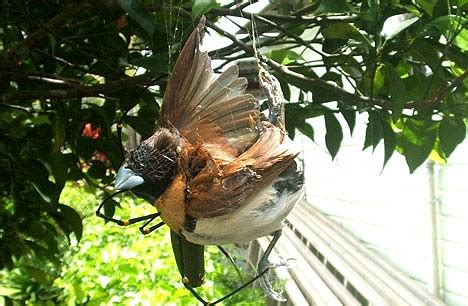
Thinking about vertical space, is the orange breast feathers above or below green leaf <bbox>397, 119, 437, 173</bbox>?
above

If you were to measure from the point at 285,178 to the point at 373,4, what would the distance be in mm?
186

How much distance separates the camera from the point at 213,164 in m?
0.30

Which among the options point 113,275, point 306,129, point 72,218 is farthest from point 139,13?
point 113,275

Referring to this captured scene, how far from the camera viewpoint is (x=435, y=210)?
0.94 m

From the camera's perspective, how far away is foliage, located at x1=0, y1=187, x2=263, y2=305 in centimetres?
121

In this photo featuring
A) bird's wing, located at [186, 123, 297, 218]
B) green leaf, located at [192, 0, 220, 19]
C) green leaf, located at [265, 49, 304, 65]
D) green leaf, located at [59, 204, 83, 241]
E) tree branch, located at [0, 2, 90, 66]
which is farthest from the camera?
green leaf, located at [59, 204, 83, 241]

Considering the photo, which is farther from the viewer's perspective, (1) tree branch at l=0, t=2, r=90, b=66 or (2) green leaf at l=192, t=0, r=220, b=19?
(1) tree branch at l=0, t=2, r=90, b=66

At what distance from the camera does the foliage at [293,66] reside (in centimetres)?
45

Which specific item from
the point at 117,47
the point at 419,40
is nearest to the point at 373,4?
the point at 419,40

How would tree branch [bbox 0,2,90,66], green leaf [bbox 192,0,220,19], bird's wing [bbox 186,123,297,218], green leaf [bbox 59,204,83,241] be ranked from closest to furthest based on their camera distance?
bird's wing [bbox 186,123,297,218]
green leaf [bbox 192,0,220,19]
tree branch [bbox 0,2,90,66]
green leaf [bbox 59,204,83,241]

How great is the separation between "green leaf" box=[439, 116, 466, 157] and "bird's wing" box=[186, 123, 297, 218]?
27 centimetres

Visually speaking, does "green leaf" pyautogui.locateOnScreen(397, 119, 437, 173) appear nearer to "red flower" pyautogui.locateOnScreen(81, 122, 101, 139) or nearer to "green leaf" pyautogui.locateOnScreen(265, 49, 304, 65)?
"green leaf" pyautogui.locateOnScreen(265, 49, 304, 65)

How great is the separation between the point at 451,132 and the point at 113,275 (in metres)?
1.22

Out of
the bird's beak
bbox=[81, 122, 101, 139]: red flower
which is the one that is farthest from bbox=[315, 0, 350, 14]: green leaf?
bbox=[81, 122, 101, 139]: red flower
